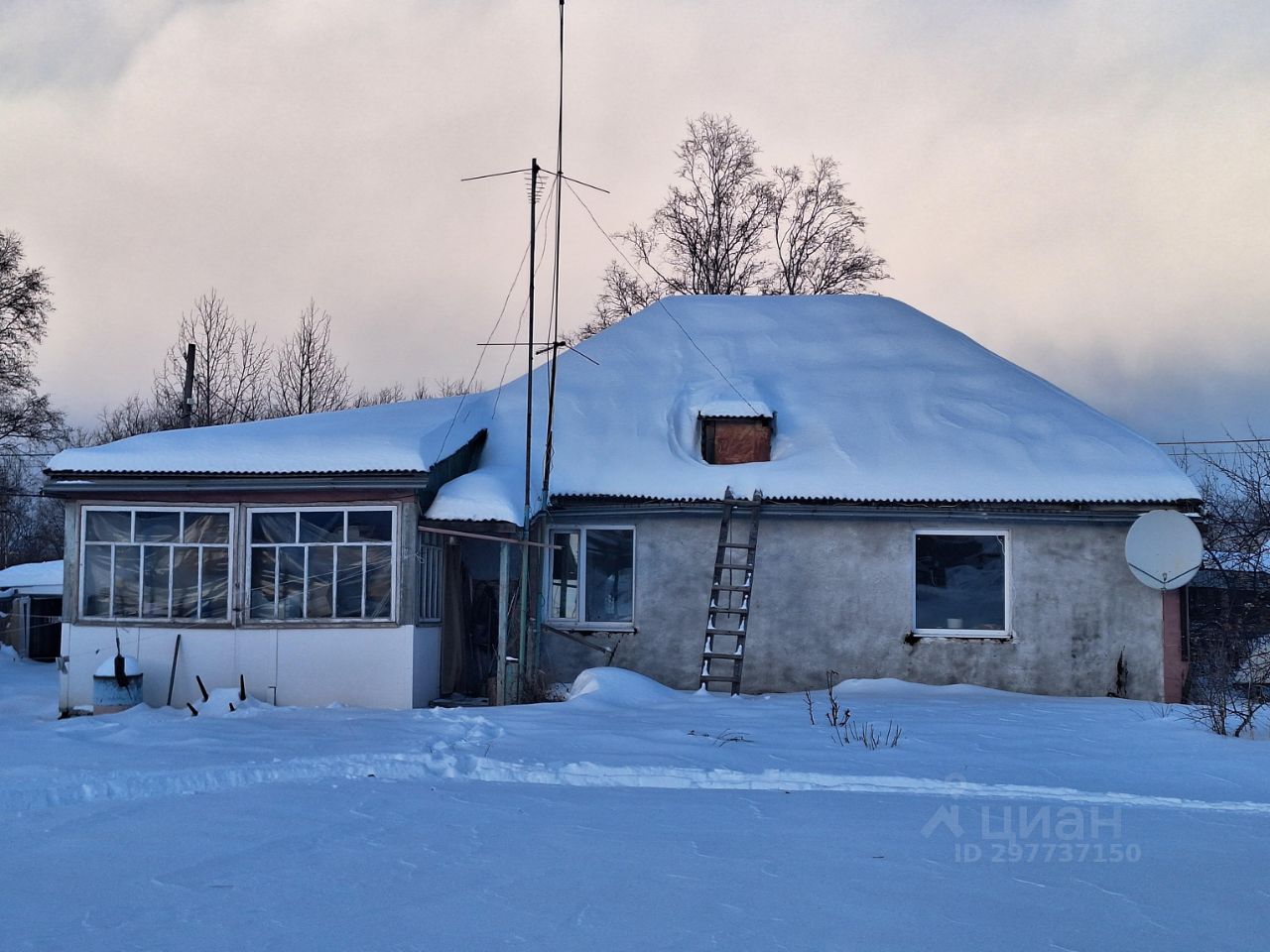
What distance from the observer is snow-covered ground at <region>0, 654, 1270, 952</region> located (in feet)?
16.2

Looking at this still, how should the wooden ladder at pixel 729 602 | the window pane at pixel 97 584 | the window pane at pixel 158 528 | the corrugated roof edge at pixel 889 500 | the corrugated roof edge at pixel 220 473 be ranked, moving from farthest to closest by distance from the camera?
the corrugated roof edge at pixel 889 500
the wooden ladder at pixel 729 602
the window pane at pixel 97 584
the window pane at pixel 158 528
the corrugated roof edge at pixel 220 473

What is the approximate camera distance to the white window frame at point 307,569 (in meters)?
12.8

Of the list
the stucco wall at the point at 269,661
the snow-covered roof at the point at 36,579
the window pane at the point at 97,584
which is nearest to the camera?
the stucco wall at the point at 269,661

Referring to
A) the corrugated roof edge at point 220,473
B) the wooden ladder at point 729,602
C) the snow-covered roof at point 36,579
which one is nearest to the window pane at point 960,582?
the wooden ladder at point 729,602

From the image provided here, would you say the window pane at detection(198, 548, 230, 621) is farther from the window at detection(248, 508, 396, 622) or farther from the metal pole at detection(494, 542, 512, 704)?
the metal pole at detection(494, 542, 512, 704)

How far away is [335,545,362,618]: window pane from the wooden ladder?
3.92 metres

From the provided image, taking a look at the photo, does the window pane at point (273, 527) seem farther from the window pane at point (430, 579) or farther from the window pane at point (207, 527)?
the window pane at point (430, 579)

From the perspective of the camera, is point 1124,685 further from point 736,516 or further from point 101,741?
point 101,741

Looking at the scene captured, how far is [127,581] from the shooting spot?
Answer: 13258 millimetres

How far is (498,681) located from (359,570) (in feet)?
6.44

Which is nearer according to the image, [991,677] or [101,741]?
[101,741]

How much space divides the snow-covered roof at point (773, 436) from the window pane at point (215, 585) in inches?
40.6

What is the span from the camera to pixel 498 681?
13.1 metres

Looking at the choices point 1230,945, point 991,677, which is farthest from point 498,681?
point 1230,945
